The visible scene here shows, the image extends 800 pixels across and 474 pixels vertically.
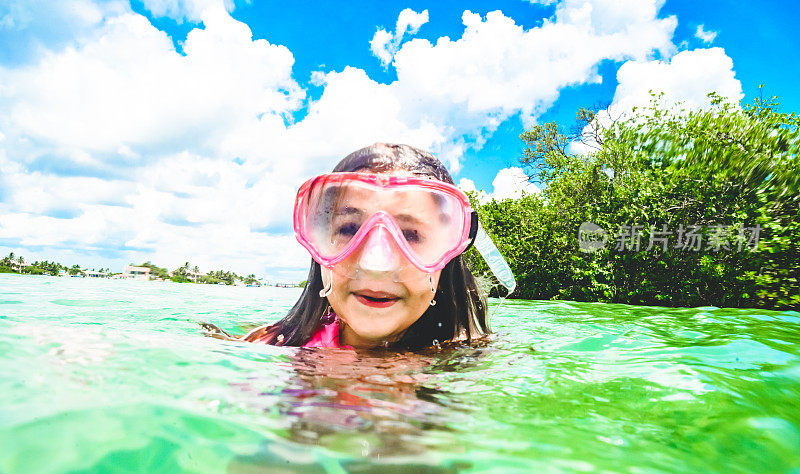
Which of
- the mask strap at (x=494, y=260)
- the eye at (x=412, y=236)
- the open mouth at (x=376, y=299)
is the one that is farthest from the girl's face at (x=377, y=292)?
the mask strap at (x=494, y=260)

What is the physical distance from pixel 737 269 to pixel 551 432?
10125 millimetres

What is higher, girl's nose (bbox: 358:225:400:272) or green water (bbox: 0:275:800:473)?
girl's nose (bbox: 358:225:400:272)

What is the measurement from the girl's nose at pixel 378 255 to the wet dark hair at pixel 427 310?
454 millimetres

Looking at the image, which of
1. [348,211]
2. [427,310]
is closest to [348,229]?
[348,211]

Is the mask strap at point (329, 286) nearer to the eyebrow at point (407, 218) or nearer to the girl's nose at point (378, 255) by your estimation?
the girl's nose at point (378, 255)

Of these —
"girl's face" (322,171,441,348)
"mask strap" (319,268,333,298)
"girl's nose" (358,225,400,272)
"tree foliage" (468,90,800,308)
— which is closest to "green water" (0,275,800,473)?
"girl's face" (322,171,441,348)

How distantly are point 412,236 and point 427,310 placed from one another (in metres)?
0.53

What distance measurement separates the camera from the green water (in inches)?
36.4

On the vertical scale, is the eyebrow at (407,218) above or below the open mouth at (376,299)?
above

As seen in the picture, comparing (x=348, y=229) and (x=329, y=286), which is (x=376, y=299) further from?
(x=348, y=229)

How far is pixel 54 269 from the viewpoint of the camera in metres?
52.6

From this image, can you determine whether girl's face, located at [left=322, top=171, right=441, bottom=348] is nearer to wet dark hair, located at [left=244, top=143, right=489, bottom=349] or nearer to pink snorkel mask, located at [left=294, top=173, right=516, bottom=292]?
pink snorkel mask, located at [left=294, top=173, right=516, bottom=292]

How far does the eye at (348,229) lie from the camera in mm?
2168

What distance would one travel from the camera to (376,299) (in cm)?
203
